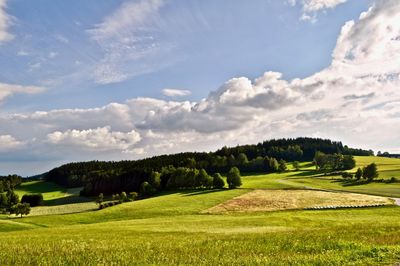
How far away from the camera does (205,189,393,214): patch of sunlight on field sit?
8788cm

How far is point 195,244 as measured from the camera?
26391mm

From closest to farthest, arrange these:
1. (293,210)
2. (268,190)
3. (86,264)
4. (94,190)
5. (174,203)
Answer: (86,264)
(293,210)
(174,203)
(268,190)
(94,190)

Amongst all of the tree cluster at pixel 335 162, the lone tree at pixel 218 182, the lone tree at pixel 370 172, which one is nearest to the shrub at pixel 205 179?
the lone tree at pixel 218 182

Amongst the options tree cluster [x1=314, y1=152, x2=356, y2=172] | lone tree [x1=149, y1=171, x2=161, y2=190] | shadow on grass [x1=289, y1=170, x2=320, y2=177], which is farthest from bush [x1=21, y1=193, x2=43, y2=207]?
tree cluster [x1=314, y1=152, x2=356, y2=172]

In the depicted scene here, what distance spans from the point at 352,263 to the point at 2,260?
15.2 meters

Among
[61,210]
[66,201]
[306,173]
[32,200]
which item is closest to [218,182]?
[61,210]

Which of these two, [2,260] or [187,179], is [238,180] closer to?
[187,179]

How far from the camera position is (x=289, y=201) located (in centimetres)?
9581

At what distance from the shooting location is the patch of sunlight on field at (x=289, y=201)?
87881 millimetres

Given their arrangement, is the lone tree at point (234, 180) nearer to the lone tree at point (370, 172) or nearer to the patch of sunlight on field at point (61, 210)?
the patch of sunlight on field at point (61, 210)

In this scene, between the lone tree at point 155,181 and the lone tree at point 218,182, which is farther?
the lone tree at point 155,181

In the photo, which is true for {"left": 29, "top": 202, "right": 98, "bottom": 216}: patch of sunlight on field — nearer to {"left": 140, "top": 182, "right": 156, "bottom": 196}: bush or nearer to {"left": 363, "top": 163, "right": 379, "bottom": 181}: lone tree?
{"left": 140, "top": 182, "right": 156, "bottom": 196}: bush

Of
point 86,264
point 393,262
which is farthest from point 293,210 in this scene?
point 86,264

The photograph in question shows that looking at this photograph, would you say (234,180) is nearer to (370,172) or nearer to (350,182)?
(350,182)
